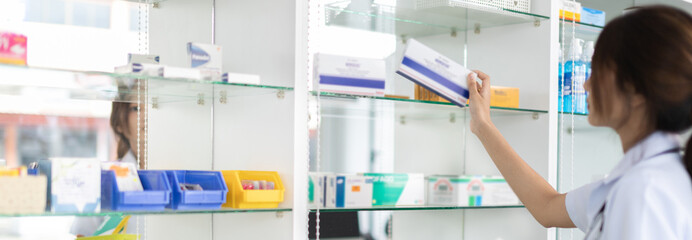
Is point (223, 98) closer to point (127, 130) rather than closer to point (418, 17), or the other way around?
point (127, 130)

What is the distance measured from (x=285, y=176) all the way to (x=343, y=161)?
67 cm

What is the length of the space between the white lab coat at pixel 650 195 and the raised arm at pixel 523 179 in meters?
0.41

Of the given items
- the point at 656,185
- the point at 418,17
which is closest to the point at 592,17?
the point at 418,17

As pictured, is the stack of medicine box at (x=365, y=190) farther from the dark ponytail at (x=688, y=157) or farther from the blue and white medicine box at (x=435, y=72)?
the dark ponytail at (x=688, y=157)

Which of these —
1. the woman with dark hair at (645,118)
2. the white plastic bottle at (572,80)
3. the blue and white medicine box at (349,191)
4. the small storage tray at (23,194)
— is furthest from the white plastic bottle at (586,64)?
the small storage tray at (23,194)

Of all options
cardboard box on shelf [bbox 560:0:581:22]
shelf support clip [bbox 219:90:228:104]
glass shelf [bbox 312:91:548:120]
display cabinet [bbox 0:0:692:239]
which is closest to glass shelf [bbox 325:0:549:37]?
display cabinet [bbox 0:0:692:239]

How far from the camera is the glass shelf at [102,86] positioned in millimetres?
1709

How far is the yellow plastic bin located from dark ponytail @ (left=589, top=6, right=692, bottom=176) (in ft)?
2.99

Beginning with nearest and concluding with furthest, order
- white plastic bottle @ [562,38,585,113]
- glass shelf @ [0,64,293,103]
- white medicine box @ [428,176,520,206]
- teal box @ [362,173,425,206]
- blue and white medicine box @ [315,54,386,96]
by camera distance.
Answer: glass shelf @ [0,64,293,103] < blue and white medicine box @ [315,54,386,96] < teal box @ [362,173,425,206] < white medicine box @ [428,176,520,206] < white plastic bottle @ [562,38,585,113]

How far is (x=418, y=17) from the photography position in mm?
2809

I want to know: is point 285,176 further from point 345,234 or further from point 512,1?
point 512,1

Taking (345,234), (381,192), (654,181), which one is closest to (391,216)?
(345,234)

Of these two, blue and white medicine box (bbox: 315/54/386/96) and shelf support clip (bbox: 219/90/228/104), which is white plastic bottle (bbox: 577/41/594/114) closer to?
blue and white medicine box (bbox: 315/54/386/96)

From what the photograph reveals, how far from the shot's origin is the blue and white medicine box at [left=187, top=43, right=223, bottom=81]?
6.15 ft
